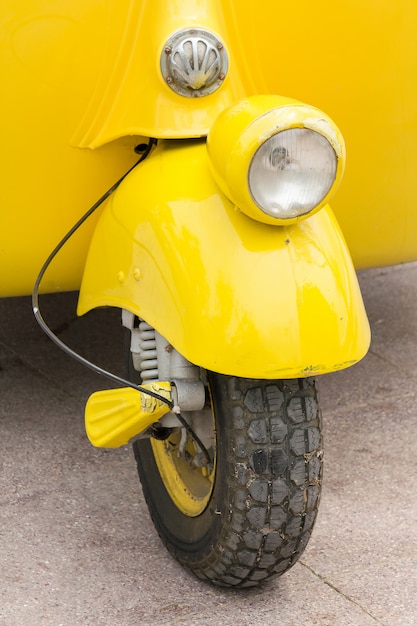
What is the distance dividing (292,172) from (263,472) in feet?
2.00

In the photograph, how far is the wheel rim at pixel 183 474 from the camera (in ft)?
8.27

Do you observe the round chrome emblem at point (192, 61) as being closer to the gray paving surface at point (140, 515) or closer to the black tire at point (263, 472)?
the black tire at point (263, 472)

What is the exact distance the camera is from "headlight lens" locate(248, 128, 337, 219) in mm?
2053

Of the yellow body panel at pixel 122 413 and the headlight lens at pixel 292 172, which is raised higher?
the headlight lens at pixel 292 172

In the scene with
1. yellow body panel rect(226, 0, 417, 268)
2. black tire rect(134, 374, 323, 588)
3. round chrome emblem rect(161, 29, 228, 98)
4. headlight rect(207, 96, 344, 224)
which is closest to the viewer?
headlight rect(207, 96, 344, 224)

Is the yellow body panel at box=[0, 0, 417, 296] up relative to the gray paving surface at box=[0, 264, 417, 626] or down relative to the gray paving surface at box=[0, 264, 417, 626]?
up

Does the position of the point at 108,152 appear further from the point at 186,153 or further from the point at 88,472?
the point at 88,472

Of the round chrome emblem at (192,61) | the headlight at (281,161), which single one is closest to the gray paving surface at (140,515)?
the headlight at (281,161)

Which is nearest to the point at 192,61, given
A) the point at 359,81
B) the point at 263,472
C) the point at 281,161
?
the point at 281,161

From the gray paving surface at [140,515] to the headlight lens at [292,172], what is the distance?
0.90m

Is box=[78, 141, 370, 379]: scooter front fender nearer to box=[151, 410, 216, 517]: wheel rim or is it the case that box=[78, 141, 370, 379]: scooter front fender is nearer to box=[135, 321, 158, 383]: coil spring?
box=[135, 321, 158, 383]: coil spring

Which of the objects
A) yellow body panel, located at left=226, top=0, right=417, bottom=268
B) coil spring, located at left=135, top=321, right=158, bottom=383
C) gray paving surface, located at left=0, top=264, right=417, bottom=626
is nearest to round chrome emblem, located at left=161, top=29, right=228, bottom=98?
yellow body panel, located at left=226, top=0, right=417, bottom=268

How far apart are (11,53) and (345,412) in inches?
58.6

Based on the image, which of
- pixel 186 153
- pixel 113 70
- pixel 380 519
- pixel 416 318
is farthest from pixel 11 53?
pixel 416 318
